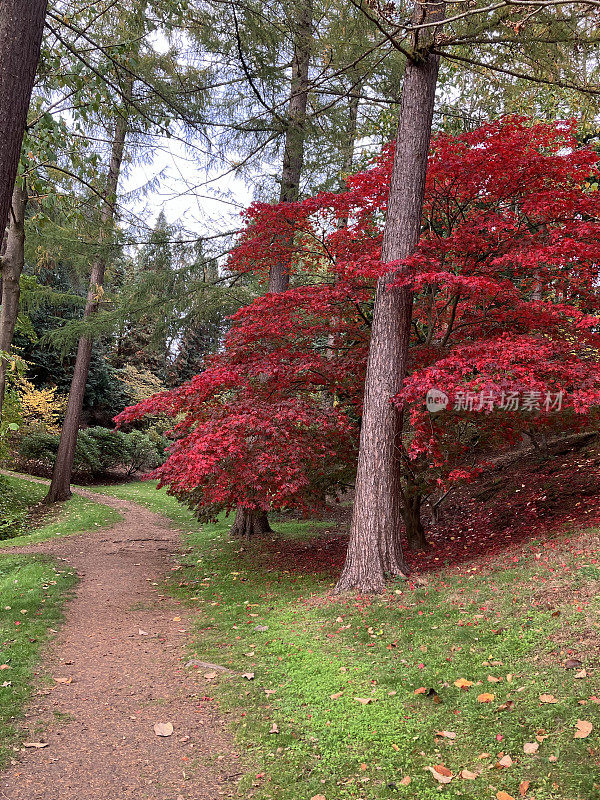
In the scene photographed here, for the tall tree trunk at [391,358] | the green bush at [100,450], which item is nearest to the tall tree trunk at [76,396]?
the green bush at [100,450]

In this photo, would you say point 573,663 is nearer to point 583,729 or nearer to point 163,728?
point 583,729

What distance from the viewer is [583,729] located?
8.71 ft

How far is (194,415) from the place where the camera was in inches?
259

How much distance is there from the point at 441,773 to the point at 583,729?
0.73 m

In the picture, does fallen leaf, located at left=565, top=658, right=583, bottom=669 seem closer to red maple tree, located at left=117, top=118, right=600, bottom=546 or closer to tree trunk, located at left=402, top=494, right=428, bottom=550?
red maple tree, located at left=117, top=118, right=600, bottom=546

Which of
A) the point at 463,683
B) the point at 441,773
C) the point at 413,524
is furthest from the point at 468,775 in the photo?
the point at 413,524

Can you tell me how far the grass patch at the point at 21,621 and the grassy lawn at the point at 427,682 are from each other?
1311mm

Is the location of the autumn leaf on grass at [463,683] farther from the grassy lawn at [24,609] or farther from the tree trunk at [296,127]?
the tree trunk at [296,127]

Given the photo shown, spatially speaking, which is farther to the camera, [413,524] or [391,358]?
[413,524]

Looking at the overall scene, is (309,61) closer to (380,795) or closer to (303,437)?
(303,437)

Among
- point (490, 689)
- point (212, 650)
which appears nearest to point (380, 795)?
point (490, 689)

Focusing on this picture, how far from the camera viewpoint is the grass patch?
3540 mm

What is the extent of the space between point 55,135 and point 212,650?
16.2 feet

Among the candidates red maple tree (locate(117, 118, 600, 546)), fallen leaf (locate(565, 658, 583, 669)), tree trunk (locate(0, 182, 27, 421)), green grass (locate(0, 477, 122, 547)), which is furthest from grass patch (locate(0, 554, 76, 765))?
fallen leaf (locate(565, 658, 583, 669))
